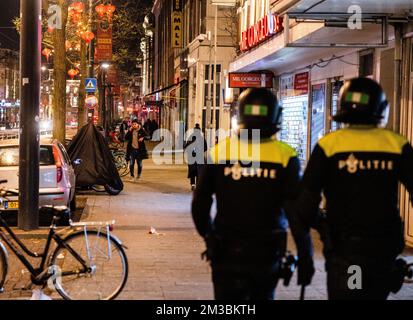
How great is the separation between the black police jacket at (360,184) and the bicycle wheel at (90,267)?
315 cm

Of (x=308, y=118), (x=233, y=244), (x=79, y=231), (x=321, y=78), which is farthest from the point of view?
(x=308, y=118)

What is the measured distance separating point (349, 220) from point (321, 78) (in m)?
12.1

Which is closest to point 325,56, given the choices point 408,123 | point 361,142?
point 408,123

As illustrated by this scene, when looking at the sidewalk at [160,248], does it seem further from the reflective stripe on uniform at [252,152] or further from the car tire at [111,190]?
the reflective stripe on uniform at [252,152]

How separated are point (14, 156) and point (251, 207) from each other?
9.43 meters

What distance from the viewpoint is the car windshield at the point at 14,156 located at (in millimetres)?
12328

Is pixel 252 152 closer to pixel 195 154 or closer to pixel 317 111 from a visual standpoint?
pixel 317 111

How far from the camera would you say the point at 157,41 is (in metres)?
70.2

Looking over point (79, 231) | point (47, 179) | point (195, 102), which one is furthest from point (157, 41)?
point (79, 231)

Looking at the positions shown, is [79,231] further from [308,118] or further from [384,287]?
[308,118]

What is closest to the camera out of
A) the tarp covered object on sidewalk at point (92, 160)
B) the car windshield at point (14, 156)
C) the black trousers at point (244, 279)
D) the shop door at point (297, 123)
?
the black trousers at point (244, 279)

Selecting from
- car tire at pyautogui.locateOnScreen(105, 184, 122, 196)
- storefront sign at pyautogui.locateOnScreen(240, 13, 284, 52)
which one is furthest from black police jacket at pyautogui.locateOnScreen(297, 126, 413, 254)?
car tire at pyautogui.locateOnScreen(105, 184, 122, 196)

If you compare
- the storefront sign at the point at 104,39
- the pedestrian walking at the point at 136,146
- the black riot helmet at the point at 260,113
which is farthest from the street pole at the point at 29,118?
the storefront sign at the point at 104,39
